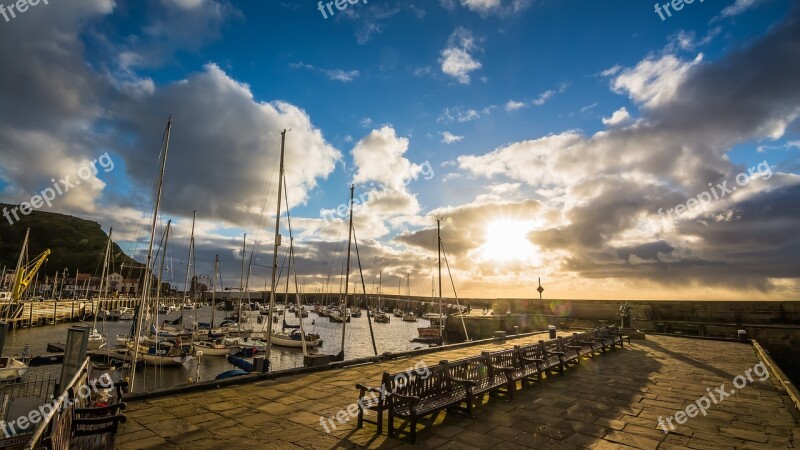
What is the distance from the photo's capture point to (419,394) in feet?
20.3

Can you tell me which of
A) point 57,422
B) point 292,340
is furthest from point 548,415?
point 292,340

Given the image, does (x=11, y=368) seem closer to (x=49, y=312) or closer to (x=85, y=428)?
(x=85, y=428)

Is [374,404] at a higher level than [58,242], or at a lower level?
lower

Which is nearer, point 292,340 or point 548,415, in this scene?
point 548,415

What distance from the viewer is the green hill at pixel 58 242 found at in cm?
13360

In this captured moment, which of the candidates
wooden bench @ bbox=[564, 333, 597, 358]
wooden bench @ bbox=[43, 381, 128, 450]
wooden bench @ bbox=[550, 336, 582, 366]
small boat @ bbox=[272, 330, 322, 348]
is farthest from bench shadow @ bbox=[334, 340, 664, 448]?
small boat @ bbox=[272, 330, 322, 348]

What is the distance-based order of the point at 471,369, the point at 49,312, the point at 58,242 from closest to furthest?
the point at 471,369 → the point at 49,312 → the point at 58,242

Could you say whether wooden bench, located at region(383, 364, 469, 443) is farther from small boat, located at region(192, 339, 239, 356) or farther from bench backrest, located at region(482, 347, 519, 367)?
small boat, located at region(192, 339, 239, 356)

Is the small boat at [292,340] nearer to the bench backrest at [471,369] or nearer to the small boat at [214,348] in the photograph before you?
the small boat at [214,348]

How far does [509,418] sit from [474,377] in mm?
1070

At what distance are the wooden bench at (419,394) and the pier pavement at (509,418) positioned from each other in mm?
382

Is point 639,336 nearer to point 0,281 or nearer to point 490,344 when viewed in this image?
point 490,344

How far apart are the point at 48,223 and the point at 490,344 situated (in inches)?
A: 8529

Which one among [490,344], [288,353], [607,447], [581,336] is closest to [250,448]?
[607,447]
